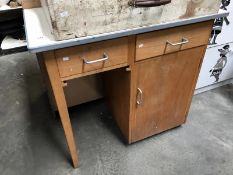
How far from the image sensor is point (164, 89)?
3.80 feet

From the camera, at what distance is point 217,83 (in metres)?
1.83

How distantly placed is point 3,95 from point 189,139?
1616mm

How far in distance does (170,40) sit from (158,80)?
0.75 feet

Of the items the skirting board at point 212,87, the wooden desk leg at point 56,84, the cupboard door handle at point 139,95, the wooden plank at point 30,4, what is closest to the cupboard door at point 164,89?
the cupboard door handle at point 139,95

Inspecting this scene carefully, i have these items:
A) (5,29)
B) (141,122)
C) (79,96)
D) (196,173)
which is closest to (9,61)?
(5,29)

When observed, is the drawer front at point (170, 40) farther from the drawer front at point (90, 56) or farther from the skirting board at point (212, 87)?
the skirting board at point (212, 87)

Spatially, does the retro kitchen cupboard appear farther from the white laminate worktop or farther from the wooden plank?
the wooden plank

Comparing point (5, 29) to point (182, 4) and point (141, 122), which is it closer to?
point (141, 122)

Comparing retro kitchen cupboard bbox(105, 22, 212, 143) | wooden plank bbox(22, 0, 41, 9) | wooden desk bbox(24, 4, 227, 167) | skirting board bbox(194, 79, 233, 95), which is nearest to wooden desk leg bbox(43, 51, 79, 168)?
wooden desk bbox(24, 4, 227, 167)

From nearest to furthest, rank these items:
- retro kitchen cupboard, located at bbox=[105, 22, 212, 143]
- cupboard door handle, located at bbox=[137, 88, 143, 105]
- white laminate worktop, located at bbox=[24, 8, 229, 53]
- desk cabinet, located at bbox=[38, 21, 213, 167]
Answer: white laminate worktop, located at bbox=[24, 8, 229, 53]
desk cabinet, located at bbox=[38, 21, 213, 167]
retro kitchen cupboard, located at bbox=[105, 22, 212, 143]
cupboard door handle, located at bbox=[137, 88, 143, 105]

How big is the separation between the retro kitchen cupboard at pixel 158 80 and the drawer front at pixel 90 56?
60 mm

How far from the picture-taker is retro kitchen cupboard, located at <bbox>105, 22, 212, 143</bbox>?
95cm

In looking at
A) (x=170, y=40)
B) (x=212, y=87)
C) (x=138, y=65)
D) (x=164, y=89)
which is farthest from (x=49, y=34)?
(x=212, y=87)

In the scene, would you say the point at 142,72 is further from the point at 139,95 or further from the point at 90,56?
the point at 90,56
